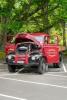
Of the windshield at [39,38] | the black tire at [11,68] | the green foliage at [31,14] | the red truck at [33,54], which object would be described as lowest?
the black tire at [11,68]

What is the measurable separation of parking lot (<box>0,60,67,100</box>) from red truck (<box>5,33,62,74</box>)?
45 cm

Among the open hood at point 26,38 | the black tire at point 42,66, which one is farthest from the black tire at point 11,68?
the open hood at point 26,38

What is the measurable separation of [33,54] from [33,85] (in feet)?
13.8

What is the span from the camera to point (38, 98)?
12656 millimetres

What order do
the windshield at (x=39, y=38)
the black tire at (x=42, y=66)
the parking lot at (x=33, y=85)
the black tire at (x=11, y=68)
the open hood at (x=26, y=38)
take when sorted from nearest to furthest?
the parking lot at (x=33, y=85) → the black tire at (x=42, y=66) → the black tire at (x=11, y=68) → the open hood at (x=26, y=38) → the windshield at (x=39, y=38)

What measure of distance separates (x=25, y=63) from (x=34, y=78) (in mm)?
1890

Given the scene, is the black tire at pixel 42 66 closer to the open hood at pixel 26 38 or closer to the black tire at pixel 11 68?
the open hood at pixel 26 38

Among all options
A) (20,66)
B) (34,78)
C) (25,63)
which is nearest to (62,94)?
(34,78)

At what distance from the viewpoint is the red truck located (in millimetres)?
19345

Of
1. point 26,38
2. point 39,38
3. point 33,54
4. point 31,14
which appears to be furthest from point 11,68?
point 31,14

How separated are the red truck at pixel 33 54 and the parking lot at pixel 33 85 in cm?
45

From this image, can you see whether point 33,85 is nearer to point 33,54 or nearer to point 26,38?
point 33,54

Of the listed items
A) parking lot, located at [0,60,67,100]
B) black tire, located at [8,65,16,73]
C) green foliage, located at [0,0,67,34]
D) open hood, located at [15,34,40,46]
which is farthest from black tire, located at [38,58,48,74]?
green foliage, located at [0,0,67,34]

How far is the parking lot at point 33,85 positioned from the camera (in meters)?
13.0
